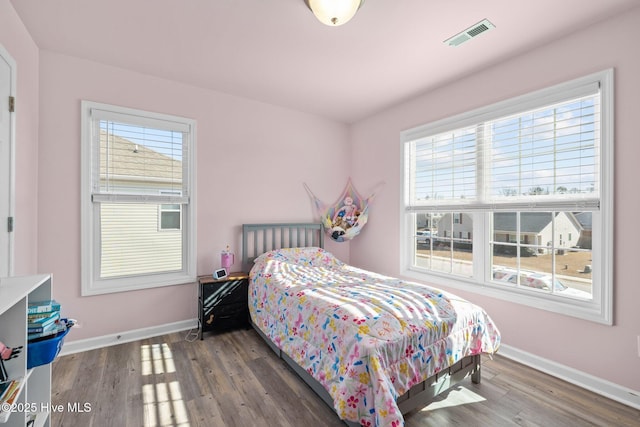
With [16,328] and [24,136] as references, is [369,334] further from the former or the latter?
[24,136]

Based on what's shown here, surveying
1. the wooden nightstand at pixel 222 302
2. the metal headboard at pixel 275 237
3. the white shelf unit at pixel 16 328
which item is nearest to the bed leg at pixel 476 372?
the wooden nightstand at pixel 222 302

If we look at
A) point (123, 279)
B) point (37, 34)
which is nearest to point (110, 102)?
point (37, 34)

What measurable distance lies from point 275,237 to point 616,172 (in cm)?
307

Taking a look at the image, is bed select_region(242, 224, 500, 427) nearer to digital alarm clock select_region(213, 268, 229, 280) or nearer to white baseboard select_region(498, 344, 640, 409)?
digital alarm clock select_region(213, 268, 229, 280)

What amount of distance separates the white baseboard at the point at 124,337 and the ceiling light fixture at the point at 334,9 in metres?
3.00

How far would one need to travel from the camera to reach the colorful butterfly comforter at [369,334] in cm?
146

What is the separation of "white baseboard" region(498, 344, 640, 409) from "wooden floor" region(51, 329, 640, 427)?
0.23ft

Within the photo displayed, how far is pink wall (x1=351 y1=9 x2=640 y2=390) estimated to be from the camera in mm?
1902

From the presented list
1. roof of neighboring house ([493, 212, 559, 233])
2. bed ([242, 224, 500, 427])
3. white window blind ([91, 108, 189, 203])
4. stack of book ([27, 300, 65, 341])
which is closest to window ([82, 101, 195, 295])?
white window blind ([91, 108, 189, 203])

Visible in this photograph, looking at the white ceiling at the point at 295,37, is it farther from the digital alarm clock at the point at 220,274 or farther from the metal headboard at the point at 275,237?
the digital alarm clock at the point at 220,274

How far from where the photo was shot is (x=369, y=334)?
5.24 ft

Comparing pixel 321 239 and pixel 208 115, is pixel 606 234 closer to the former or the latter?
pixel 321 239

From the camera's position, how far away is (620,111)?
1.95 meters

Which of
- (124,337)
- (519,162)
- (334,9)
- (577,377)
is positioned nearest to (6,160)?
(124,337)
